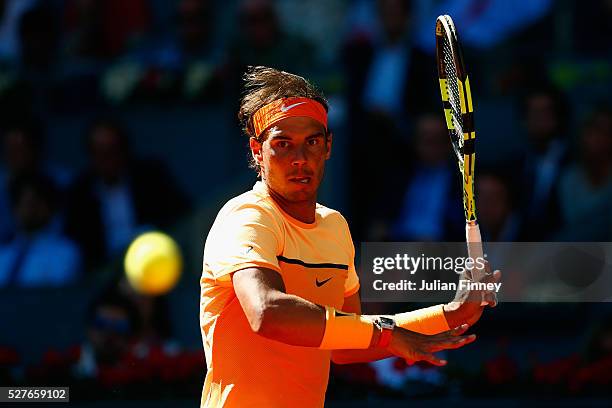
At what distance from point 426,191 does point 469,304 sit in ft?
14.5

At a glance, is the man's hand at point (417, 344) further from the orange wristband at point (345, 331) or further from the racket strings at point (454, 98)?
the racket strings at point (454, 98)

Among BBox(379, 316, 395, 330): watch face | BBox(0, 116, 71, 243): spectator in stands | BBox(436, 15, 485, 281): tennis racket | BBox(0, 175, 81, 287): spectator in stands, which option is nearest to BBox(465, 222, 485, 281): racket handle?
BBox(436, 15, 485, 281): tennis racket

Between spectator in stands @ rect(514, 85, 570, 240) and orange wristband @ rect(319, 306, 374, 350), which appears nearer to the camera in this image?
orange wristband @ rect(319, 306, 374, 350)

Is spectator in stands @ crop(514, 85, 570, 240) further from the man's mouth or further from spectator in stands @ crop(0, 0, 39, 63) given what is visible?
the man's mouth

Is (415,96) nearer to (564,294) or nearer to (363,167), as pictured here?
(363,167)

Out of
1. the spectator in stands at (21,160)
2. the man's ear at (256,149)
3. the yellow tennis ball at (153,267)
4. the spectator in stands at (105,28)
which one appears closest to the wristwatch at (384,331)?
the man's ear at (256,149)

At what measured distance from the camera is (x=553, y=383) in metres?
6.68

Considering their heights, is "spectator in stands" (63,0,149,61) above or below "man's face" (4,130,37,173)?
above

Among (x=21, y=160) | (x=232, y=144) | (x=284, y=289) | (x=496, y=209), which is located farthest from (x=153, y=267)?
(x=284, y=289)

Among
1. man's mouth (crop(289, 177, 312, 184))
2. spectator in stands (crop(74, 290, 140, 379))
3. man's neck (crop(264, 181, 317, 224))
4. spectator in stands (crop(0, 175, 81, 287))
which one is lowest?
spectator in stands (crop(74, 290, 140, 379))

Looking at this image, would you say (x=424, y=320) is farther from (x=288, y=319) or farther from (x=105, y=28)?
(x=105, y=28)

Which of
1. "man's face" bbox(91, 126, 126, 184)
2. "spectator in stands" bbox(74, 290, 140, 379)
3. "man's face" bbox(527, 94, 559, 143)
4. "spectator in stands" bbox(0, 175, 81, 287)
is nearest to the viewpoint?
"spectator in stands" bbox(74, 290, 140, 379)

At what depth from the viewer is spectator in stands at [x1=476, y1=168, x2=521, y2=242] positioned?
26.8 ft

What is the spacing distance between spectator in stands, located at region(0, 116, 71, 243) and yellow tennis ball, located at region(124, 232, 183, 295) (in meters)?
1.51
